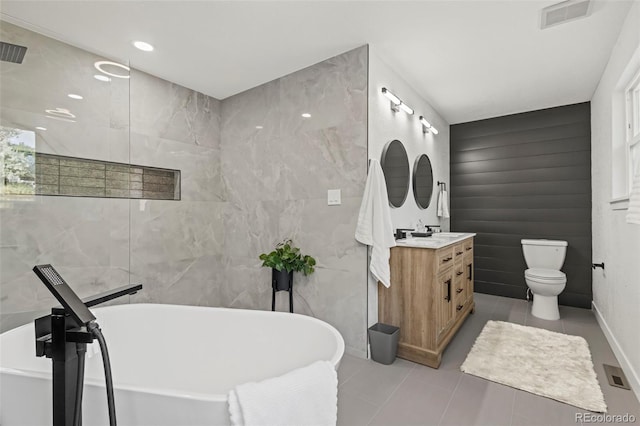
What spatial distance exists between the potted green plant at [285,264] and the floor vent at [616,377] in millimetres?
2268

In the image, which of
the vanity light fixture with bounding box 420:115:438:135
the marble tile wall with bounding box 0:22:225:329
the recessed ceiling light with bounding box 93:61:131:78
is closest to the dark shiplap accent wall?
the vanity light fixture with bounding box 420:115:438:135

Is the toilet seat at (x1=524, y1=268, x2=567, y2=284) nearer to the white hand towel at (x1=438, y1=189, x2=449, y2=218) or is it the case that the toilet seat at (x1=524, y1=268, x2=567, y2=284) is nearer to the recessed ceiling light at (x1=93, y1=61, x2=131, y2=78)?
the white hand towel at (x1=438, y1=189, x2=449, y2=218)

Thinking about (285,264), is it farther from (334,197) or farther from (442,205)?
(442,205)

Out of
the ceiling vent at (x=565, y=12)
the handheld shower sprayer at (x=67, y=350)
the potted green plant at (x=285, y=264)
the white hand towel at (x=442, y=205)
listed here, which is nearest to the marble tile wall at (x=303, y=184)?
the potted green plant at (x=285, y=264)

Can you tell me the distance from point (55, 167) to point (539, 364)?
11.6 ft

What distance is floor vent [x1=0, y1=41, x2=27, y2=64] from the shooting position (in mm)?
1506

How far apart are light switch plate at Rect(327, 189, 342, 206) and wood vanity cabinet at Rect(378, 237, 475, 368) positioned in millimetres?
614

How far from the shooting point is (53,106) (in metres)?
1.69

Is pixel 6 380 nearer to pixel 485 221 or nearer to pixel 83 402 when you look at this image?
pixel 83 402

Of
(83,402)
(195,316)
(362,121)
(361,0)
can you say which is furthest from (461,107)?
(83,402)

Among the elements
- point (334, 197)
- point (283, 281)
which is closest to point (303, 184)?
point (334, 197)

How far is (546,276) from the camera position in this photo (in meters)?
3.26

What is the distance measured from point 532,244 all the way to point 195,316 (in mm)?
3876

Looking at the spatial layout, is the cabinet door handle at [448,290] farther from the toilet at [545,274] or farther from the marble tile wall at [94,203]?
the marble tile wall at [94,203]
